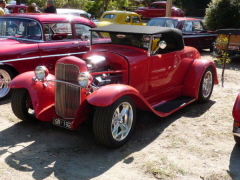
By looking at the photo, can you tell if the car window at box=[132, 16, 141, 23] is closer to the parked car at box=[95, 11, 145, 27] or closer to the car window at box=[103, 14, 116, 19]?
the parked car at box=[95, 11, 145, 27]

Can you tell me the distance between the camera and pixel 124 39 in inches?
208

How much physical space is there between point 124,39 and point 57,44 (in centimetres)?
215

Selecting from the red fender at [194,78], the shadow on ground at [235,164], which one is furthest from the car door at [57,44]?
the shadow on ground at [235,164]

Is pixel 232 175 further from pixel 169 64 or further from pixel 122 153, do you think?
pixel 169 64

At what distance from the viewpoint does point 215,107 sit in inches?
241

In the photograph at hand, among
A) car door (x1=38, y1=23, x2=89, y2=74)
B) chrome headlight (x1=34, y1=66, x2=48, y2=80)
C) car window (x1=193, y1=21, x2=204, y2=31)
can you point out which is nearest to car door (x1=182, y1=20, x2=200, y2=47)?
car window (x1=193, y1=21, x2=204, y2=31)

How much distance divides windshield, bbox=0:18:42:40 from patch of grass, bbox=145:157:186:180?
4.16 meters

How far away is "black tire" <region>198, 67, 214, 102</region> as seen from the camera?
6.11 metres

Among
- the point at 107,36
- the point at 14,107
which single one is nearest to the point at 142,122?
the point at 107,36

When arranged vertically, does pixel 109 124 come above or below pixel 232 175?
above

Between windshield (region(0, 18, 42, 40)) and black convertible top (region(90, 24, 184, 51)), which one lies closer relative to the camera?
black convertible top (region(90, 24, 184, 51))

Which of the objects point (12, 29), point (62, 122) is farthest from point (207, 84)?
point (12, 29)

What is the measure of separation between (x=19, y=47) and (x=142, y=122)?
3.01 m

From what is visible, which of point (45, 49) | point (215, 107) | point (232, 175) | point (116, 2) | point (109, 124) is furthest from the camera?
point (116, 2)
